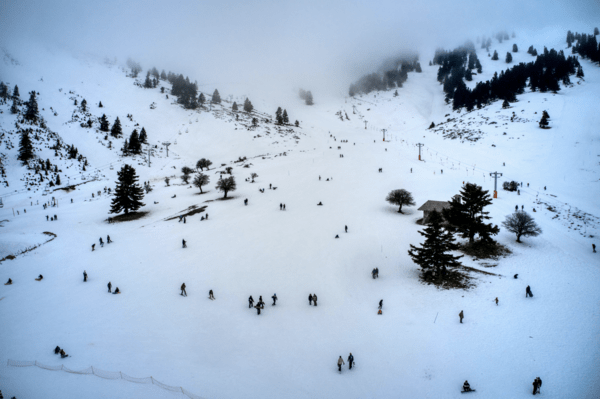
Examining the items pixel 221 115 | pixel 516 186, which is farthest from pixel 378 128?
pixel 516 186

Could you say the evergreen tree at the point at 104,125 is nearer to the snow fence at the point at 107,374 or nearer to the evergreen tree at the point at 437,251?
the snow fence at the point at 107,374

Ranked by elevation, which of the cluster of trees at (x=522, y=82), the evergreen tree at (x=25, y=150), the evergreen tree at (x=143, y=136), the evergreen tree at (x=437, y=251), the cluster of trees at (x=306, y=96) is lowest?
the evergreen tree at (x=437, y=251)

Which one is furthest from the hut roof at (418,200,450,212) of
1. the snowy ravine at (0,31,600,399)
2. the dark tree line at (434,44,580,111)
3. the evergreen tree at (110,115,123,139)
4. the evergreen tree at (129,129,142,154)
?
the evergreen tree at (110,115,123,139)

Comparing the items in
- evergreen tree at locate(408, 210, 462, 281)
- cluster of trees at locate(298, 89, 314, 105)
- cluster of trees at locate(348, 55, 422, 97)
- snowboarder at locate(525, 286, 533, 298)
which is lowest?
snowboarder at locate(525, 286, 533, 298)

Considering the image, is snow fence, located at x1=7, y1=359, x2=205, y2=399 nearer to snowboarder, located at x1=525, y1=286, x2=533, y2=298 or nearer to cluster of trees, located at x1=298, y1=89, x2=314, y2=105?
snowboarder, located at x1=525, y1=286, x2=533, y2=298

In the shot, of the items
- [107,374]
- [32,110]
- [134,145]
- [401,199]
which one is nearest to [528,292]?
[401,199]

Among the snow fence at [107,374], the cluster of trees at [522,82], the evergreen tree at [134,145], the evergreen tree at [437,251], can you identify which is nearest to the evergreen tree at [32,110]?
the evergreen tree at [134,145]
